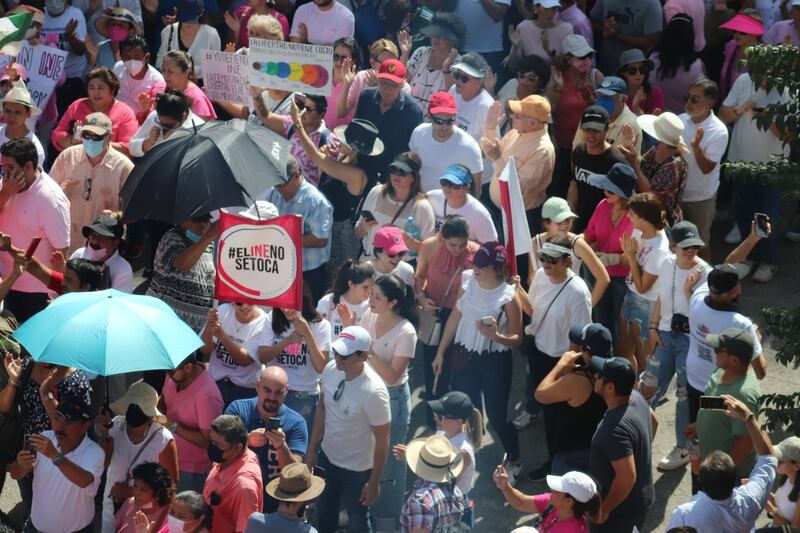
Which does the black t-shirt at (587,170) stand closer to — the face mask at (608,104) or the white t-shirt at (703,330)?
the face mask at (608,104)

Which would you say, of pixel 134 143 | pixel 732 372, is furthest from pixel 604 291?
pixel 134 143

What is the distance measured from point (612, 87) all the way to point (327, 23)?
297 cm

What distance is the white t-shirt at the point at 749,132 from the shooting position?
38.8 feet

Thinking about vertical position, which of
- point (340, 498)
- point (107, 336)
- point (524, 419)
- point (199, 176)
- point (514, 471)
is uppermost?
point (199, 176)

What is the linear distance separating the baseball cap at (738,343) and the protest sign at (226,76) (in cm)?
465

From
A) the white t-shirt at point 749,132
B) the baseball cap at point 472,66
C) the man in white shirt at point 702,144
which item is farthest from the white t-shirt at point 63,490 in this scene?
the white t-shirt at point 749,132

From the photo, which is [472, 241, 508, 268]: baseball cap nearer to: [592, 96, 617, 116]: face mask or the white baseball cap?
the white baseball cap

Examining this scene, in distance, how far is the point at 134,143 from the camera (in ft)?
36.7

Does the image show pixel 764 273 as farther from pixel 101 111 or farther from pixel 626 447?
pixel 101 111

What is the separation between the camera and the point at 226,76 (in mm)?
11383

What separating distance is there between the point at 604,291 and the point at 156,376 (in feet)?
10.6

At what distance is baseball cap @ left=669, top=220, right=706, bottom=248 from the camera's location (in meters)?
9.45

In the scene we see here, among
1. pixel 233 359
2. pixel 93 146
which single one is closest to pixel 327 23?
pixel 93 146

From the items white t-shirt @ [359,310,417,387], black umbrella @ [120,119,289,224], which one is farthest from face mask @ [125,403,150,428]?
white t-shirt @ [359,310,417,387]
